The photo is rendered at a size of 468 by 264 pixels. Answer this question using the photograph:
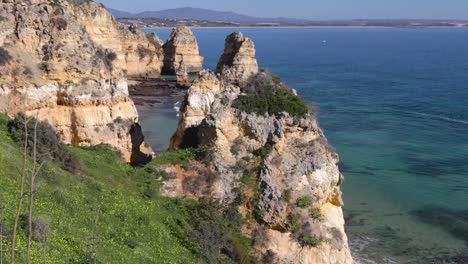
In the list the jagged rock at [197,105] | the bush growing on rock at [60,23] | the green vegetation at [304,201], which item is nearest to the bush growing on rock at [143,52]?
the bush growing on rock at [60,23]

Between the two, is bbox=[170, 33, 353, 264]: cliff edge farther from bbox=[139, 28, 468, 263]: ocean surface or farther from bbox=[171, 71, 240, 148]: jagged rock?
bbox=[139, 28, 468, 263]: ocean surface

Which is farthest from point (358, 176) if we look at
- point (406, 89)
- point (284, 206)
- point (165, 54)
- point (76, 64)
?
point (165, 54)

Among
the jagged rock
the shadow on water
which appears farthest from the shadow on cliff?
the shadow on water

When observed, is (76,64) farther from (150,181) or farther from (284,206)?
(284,206)

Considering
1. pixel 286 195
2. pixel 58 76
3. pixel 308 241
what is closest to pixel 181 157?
pixel 286 195

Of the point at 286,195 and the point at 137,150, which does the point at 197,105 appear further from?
the point at 286,195

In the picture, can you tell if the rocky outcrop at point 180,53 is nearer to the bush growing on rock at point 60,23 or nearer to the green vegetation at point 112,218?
the bush growing on rock at point 60,23
